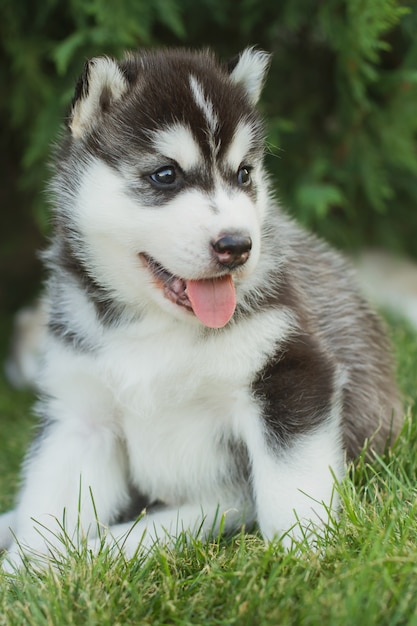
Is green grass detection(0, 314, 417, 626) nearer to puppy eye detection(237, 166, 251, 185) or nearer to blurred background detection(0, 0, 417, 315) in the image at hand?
puppy eye detection(237, 166, 251, 185)

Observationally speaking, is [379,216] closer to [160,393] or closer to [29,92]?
[29,92]

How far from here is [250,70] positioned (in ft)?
11.1

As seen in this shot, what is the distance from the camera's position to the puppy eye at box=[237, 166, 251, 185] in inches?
124

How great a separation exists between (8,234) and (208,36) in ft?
9.37

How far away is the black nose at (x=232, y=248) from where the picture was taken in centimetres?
279

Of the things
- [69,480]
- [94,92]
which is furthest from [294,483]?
[94,92]

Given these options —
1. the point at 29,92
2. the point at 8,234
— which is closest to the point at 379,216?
the point at 29,92

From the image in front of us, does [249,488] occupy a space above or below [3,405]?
above

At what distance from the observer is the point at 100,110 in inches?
127

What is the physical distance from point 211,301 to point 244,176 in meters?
0.53

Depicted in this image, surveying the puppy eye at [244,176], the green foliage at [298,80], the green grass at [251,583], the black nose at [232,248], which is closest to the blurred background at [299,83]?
the green foliage at [298,80]

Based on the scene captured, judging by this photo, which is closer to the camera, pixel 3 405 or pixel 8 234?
pixel 3 405

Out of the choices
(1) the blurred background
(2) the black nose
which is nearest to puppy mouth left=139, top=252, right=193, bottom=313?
(2) the black nose

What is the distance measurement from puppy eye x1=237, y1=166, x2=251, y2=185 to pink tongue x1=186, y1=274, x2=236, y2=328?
15.7 inches
